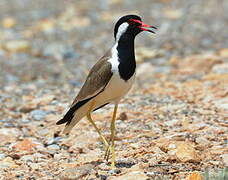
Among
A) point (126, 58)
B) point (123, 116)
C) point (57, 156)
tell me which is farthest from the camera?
point (123, 116)

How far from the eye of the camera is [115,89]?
4.93 m

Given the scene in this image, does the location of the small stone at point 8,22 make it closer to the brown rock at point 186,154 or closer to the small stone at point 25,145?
the small stone at point 25,145

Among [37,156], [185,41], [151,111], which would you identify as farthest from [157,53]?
[37,156]

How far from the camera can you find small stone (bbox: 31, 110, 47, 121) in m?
7.25

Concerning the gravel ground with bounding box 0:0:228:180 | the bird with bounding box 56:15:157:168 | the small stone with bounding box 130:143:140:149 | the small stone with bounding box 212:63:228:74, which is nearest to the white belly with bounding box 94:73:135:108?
the bird with bounding box 56:15:157:168

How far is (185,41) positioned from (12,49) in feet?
→ 12.5

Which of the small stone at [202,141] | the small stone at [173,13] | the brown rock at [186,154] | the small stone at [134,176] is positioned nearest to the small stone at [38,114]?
the small stone at [202,141]

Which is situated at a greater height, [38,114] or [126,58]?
[126,58]

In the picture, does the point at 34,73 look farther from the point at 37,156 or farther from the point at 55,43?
the point at 37,156

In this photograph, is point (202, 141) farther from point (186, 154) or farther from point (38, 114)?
point (38, 114)

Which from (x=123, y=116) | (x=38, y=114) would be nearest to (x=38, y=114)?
(x=38, y=114)

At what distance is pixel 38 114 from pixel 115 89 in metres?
2.66

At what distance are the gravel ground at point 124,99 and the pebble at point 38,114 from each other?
2cm

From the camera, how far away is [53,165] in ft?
17.6
